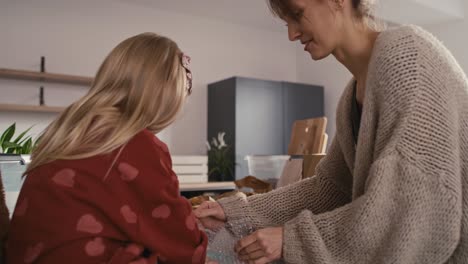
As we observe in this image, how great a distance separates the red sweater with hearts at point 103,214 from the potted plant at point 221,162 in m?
2.73

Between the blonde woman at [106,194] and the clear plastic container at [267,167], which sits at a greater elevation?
the blonde woman at [106,194]

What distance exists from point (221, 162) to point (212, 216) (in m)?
2.57

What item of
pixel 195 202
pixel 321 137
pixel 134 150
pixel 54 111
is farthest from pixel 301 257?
pixel 54 111

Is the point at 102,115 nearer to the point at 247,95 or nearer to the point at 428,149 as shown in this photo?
the point at 428,149

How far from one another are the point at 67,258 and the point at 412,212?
571 mm

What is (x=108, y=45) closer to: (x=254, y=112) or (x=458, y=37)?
(x=254, y=112)

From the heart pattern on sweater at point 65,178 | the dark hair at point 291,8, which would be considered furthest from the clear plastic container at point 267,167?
the heart pattern on sweater at point 65,178

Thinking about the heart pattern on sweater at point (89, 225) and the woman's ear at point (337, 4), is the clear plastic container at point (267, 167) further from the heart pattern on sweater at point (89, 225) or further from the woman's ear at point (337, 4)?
the heart pattern on sweater at point (89, 225)

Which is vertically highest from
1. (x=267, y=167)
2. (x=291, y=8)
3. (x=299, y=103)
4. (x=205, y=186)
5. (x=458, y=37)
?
(x=458, y=37)

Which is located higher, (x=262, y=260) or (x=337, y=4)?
(x=337, y=4)

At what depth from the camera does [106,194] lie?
0.75 meters

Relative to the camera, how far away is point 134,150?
31.2 inches

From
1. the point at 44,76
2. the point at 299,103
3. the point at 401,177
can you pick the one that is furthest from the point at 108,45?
the point at 401,177

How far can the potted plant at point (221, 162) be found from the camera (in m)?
3.60
